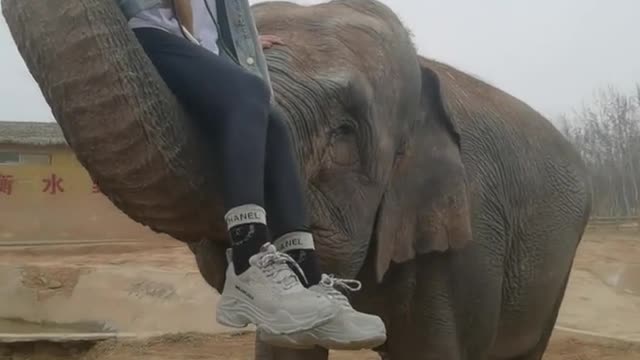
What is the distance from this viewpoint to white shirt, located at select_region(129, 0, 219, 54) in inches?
73.4

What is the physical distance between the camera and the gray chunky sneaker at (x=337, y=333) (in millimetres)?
1774

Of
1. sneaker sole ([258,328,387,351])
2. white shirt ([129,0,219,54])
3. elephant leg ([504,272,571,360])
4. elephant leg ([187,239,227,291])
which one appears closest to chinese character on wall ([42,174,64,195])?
elephant leg ([504,272,571,360])

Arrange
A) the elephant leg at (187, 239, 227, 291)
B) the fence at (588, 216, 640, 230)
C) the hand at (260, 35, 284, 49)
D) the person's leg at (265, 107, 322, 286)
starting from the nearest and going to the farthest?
the person's leg at (265, 107, 322, 286) → the elephant leg at (187, 239, 227, 291) → the hand at (260, 35, 284, 49) → the fence at (588, 216, 640, 230)

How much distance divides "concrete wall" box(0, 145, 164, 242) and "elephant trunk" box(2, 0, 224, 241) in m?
16.2

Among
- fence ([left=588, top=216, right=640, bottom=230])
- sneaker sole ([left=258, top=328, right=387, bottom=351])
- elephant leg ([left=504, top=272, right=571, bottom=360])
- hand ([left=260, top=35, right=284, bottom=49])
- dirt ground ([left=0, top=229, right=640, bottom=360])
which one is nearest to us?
sneaker sole ([left=258, top=328, right=387, bottom=351])

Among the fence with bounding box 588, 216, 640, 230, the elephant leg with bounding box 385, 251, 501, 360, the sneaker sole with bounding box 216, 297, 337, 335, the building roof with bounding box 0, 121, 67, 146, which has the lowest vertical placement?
the fence with bounding box 588, 216, 640, 230

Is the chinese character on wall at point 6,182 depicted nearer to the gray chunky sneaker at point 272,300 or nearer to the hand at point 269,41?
the hand at point 269,41

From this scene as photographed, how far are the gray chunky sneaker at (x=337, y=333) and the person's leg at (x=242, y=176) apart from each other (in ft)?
0.06

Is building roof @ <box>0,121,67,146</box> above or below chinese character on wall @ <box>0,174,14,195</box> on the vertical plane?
above

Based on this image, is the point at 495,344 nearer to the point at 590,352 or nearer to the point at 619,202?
the point at 590,352

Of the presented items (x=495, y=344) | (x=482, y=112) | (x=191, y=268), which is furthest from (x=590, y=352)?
(x=191, y=268)

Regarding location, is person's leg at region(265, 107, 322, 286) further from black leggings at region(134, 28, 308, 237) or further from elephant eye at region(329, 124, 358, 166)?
elephant eye at region(329, 124, 358, 166)

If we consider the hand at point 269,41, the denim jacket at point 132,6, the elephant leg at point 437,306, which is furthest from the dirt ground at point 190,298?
the denim jacket at point 132,6

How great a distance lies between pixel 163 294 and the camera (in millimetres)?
10805
